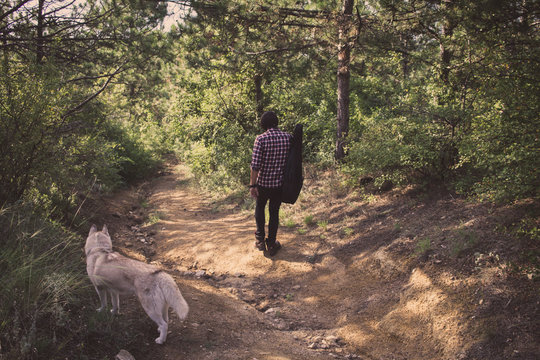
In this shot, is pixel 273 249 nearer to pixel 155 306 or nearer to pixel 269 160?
pixel 269 160

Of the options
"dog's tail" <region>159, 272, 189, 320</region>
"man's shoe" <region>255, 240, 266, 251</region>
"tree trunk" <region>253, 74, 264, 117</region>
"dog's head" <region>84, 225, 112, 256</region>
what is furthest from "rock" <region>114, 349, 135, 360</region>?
"tree trunk" <region>253, 74, 264, 117</region>

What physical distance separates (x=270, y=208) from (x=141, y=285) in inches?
121

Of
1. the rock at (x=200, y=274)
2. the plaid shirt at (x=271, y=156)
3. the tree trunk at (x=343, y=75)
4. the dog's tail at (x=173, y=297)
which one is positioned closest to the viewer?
the dog's tail at (x=173, y=297)

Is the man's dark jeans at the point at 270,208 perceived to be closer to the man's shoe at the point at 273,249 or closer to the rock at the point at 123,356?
the man's shoe at the point at 273,249

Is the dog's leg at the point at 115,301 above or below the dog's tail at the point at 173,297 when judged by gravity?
below

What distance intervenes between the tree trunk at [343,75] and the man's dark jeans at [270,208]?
11.6 feet

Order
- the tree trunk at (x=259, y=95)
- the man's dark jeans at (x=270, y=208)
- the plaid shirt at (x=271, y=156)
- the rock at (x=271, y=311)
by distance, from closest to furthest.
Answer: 1. the rock at (x=271, y=311)
2. the plaid shirt at (x=271, y=156)
3. the man's dark jeans at (x=270, y=208)
4. the tree trunk at (x=259, y=95)

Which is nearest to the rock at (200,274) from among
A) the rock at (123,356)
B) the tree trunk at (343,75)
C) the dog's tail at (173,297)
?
the dog's tail at (173,297)

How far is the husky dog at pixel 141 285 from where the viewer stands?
3.02 meters

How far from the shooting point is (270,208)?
5.86 m

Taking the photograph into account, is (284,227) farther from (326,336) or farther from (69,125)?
(69,125)

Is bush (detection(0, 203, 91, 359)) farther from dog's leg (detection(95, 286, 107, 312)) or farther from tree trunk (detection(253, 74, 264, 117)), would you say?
tree trunk (detection(253, 74, 264, 117))

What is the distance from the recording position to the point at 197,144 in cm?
1310

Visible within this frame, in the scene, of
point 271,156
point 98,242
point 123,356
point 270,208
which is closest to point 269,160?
point 271,156
